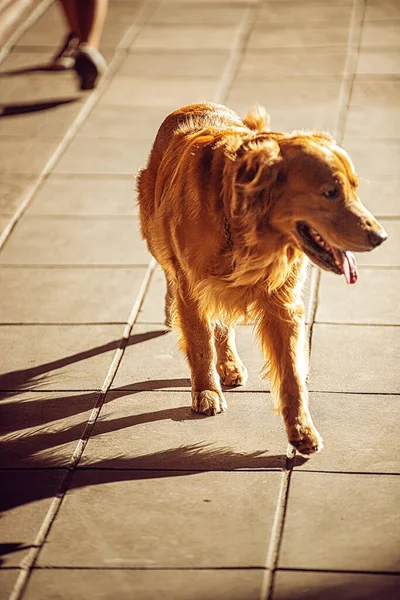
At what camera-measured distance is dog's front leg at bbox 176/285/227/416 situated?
4.41 m

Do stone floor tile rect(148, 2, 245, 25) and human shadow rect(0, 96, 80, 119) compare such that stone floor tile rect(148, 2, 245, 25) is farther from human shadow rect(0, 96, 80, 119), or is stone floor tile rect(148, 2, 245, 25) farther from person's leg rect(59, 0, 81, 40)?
human shadow rect(0, 96, 80, 119)

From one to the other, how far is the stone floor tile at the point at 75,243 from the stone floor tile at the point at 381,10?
Result: 502cm

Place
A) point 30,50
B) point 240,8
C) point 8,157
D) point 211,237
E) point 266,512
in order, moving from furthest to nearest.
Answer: point 240,8, point 30,50, point 8,157, point 211,237, point 266,512

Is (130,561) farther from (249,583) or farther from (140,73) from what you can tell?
(140,73)

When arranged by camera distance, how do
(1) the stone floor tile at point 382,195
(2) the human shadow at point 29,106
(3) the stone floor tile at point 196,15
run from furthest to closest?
(3) the stone floor tile at point 196,15
(2) the human shadow at point 29,106
(1) the stone floor tile at point 382,195

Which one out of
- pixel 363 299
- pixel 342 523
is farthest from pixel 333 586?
pixel 363 299

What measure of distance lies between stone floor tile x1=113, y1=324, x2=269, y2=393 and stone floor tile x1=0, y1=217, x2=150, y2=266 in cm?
89

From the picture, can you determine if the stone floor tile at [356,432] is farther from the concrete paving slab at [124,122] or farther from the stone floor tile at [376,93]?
the stone floor tile at [376,93]

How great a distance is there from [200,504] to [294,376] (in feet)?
2.29

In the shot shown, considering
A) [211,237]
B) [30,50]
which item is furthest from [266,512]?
[30,50]

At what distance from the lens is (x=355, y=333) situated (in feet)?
16.5

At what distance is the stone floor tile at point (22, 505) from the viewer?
11.8 ft

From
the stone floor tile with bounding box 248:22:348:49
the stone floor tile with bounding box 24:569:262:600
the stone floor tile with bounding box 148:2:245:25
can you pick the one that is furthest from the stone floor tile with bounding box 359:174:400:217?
the stone floor tile with bounding box 148:2:245:25

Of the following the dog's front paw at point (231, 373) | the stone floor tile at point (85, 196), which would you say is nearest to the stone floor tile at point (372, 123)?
the stone floor tile at point (85, 196)
